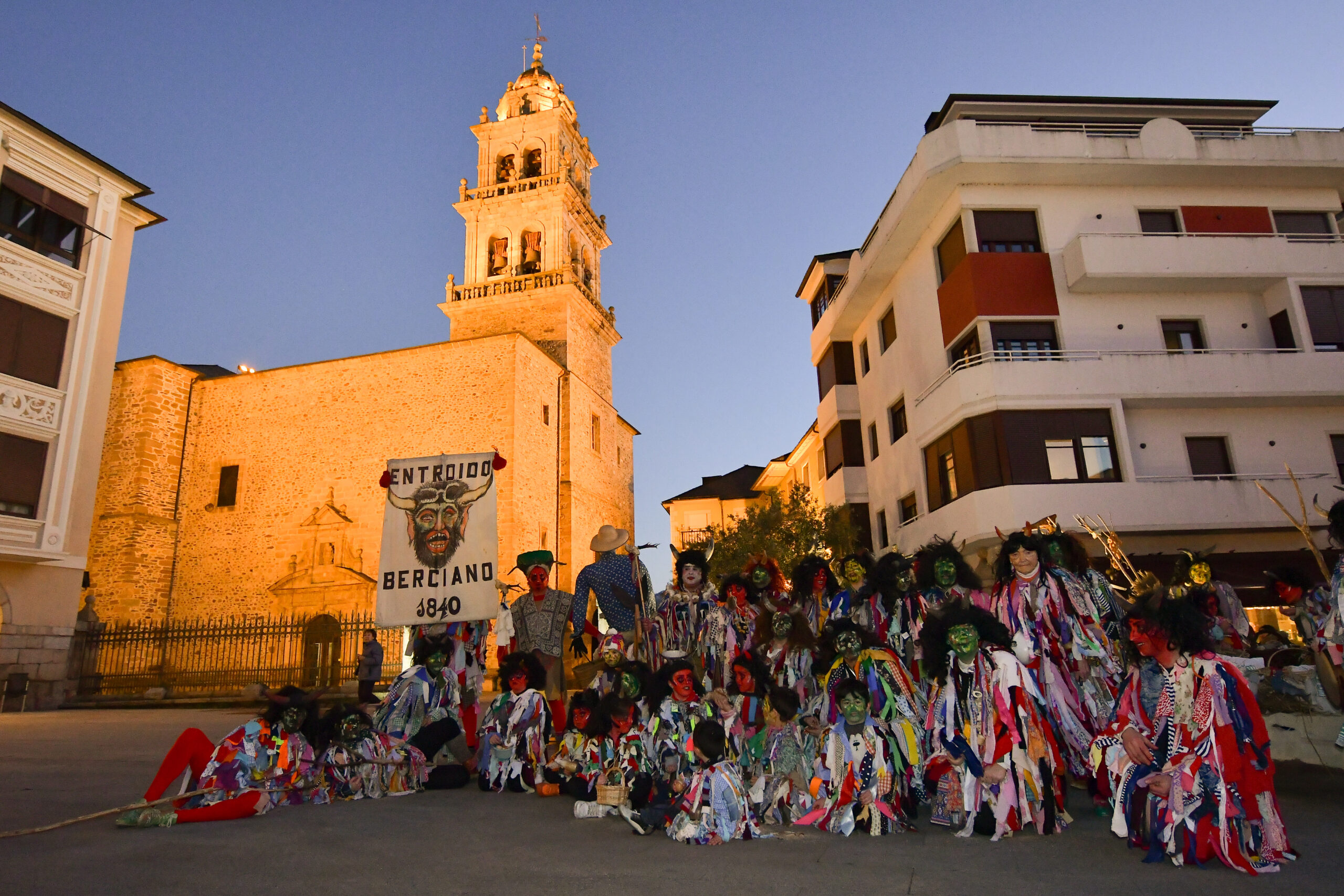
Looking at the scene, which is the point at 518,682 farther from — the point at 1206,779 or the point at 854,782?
the point at 1206,779

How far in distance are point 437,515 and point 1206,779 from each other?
6.60m

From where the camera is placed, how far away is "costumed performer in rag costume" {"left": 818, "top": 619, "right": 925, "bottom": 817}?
17.0 ft

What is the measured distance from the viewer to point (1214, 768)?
400 cm

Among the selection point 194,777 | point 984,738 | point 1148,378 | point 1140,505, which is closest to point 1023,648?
point 984,738

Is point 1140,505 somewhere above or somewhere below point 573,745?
above

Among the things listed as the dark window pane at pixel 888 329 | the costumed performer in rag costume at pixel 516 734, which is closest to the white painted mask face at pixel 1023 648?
the costumed performer in rag costume at pixel 516 734

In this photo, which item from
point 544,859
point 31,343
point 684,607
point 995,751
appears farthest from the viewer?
point 31,343

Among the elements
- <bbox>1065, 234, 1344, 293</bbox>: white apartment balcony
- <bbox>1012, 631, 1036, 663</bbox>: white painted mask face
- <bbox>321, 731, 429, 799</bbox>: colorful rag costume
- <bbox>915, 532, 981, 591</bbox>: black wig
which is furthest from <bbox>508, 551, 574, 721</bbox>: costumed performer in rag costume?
<bbox>1065, 234, 1344, 293</bbox>: white apartment balcony

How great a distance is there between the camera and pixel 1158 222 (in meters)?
18.6

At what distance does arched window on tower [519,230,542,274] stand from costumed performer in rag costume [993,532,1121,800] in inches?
1156

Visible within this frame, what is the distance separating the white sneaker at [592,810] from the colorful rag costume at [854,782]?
1287 mm

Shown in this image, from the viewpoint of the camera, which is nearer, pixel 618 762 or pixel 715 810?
pixel 715 810

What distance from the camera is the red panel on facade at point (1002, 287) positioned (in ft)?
56.0

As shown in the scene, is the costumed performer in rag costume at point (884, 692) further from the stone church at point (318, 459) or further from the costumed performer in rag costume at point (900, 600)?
the stone church at point (318, 459)
